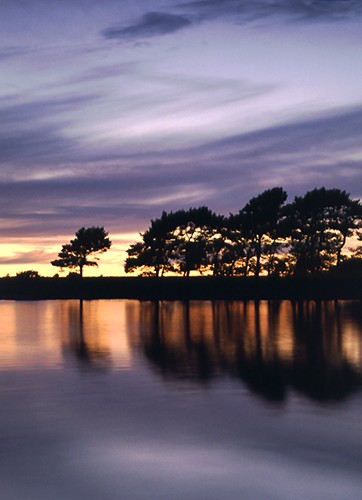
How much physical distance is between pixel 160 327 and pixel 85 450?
22.4 m

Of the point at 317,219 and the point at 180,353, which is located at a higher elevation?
the point at 317,219

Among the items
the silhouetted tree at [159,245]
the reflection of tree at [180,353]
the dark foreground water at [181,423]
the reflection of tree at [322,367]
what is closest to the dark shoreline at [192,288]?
the silhouetted tree at [159,245]

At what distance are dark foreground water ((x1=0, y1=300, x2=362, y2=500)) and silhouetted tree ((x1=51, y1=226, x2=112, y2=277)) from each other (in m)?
66.4

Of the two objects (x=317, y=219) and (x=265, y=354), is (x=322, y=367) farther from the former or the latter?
(x=317, y=219)

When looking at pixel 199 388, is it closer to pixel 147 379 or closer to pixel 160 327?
pixel 147 379

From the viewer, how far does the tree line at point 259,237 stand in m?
70.5

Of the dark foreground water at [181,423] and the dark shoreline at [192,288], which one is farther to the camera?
the dark shoreline at [192,288]

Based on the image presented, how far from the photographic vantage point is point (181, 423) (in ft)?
34.3

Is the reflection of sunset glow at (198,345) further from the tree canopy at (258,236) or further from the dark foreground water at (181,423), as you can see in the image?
the tree canopy at (258,236)

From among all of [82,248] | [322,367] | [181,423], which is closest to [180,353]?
[322,367]

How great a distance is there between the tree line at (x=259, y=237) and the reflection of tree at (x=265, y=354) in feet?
126

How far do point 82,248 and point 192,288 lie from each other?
2171 cm

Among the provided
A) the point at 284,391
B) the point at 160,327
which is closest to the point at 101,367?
the point at 284,391

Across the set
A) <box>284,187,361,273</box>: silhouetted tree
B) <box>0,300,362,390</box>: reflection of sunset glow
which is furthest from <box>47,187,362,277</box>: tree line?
<box>0,300,362,390</box>: reflection of sunset glow
